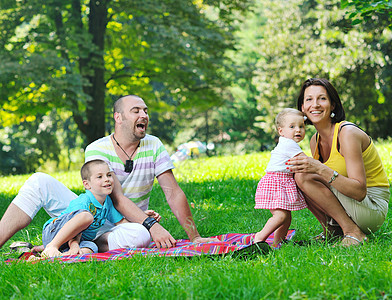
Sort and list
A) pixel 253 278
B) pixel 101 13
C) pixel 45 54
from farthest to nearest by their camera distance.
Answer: pixel 101 13 → pixel 45 54 → pixel 253 278

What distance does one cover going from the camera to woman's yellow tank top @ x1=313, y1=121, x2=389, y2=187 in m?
3.86

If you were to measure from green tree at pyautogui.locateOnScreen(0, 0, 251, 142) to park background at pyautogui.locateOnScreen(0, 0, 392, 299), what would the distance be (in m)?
0.04

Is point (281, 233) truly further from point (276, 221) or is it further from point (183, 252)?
point (183, 252)

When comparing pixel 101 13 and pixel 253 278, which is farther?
pixel 101 13

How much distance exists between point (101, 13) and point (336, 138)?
11881 mm

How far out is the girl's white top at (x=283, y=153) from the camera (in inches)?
147

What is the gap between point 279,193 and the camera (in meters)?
3.75

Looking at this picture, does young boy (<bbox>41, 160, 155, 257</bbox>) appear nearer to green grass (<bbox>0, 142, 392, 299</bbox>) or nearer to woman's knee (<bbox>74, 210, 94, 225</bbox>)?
woman's knee (<bbox>74, 210, 94, 225</bbox>)

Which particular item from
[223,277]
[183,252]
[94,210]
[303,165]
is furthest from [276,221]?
[94,210]

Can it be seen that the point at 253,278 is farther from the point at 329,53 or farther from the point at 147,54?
the point at 329,53

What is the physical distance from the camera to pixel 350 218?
3.87 meters

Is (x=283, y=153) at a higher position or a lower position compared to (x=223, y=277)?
higher

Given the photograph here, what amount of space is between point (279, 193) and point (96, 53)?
10279 mm

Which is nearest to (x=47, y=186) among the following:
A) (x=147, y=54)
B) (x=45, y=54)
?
(x=45, y=54)
